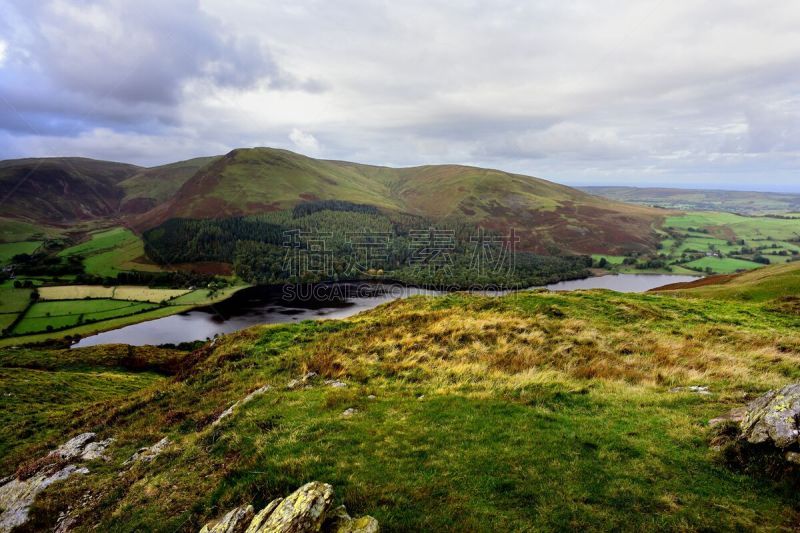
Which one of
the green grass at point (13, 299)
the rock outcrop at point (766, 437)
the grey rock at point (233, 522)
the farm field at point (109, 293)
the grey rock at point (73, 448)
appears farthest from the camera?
the farm field at point (109, 293)

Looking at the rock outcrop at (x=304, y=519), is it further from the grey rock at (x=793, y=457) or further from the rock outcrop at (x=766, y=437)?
the grey rock at (x=793, y=457)

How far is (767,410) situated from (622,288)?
166 m

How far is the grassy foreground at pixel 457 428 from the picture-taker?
8.55 metres

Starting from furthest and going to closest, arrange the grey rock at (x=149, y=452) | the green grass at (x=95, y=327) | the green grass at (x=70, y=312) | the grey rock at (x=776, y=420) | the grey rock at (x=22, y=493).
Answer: the green grass at (x=70, y=312), the green grass at (x=95, y=327), the grey rock at (x=149, y=452), the grey rock at (x=22, y=493), the grey rock at (x=776, y=420)

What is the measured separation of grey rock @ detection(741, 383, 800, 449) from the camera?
8805 mm

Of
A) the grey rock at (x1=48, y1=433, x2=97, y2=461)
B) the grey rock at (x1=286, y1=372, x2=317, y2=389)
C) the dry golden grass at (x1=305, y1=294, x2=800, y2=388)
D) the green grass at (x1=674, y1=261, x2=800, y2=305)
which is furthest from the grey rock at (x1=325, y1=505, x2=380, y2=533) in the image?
the green grass at (x1=674, y1=261, x2=800, y2=305)

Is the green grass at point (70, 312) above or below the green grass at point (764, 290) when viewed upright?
below

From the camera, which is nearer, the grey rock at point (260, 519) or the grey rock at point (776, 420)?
the grey rock at point (260, 519)

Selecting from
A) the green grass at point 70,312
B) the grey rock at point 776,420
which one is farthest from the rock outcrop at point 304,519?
the green grass at point 70,312

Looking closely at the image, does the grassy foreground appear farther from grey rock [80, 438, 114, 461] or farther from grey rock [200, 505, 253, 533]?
grey rock [200, 505, 253, 533]

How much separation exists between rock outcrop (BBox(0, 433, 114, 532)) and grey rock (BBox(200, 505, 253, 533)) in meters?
8.97

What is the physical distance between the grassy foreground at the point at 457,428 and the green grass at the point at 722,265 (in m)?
196

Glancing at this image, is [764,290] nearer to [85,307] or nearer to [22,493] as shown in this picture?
[22,493]

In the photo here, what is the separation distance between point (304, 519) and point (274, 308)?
5167 inches
